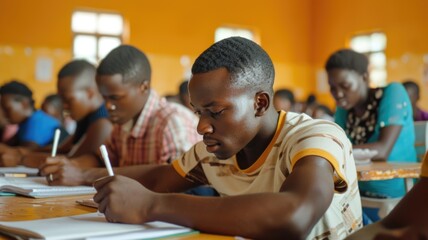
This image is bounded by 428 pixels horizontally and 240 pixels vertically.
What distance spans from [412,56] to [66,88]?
22.6 ft

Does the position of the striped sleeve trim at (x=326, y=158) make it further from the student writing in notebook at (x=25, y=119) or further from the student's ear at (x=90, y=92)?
the student writing in notebook at (x=25, y=119)

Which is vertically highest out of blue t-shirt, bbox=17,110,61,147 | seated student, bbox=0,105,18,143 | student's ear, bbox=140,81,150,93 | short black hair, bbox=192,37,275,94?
short black hair, bbox=192,37,275,94

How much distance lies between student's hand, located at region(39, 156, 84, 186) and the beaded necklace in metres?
1.56

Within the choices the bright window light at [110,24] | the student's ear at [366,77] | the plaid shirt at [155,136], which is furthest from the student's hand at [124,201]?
the bright window light at [110,24]

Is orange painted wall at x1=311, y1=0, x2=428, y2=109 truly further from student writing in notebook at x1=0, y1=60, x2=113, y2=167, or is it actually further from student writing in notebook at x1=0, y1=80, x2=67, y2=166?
student writing in notebook at x1=0, y1=60, x2=113, y2=167

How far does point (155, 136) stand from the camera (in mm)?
2383

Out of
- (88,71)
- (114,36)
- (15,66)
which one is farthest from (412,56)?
→ (88,71)

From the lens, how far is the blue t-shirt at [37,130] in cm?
387

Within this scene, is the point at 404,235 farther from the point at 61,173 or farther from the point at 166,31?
the point at 166,31

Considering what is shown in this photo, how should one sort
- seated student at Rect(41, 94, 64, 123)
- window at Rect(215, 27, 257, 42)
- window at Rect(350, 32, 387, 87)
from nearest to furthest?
seated student at Rect(41, 94, 64, 123), window at Rect(350, 32, 387, 87), window at Rect(215, 27, 257, 42)

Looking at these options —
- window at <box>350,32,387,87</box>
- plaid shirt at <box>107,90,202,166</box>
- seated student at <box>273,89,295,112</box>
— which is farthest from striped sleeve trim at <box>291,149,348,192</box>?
window at <box>350,32,387,87</box>

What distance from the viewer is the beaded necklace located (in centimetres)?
297

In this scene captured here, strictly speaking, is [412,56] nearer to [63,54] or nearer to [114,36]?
[114,36]

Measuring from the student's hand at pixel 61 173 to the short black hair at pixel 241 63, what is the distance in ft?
2.50
